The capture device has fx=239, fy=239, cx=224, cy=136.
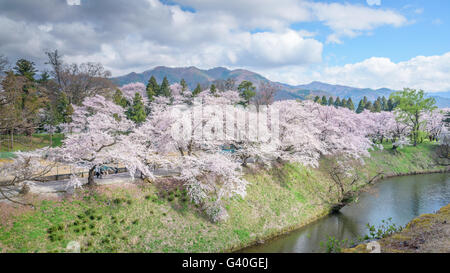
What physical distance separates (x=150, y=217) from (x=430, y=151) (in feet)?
167

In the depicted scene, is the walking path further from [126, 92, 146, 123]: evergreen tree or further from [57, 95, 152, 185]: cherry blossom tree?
[126, 92, 146, 123]: evergreen tree

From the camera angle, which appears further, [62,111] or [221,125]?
[62,111]

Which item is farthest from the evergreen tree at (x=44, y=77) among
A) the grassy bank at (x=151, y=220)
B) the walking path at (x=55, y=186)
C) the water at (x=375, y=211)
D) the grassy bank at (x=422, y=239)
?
the grassy bank at (x=422, y=239)

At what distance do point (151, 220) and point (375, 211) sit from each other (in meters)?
21.5

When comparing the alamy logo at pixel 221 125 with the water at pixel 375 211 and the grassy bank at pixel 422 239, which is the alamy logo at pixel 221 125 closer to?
the water at pixel 375 211

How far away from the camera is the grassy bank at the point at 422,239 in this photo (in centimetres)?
827

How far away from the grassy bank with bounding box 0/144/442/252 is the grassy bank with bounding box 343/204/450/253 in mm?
10130

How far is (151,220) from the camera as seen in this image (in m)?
16.6

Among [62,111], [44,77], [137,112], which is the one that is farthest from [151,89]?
[44,77]

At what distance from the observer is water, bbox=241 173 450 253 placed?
18.3 metres

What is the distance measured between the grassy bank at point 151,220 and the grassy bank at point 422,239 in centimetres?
1013

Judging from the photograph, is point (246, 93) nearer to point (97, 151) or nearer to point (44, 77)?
point (97, 151)

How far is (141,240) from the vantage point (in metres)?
15.2
